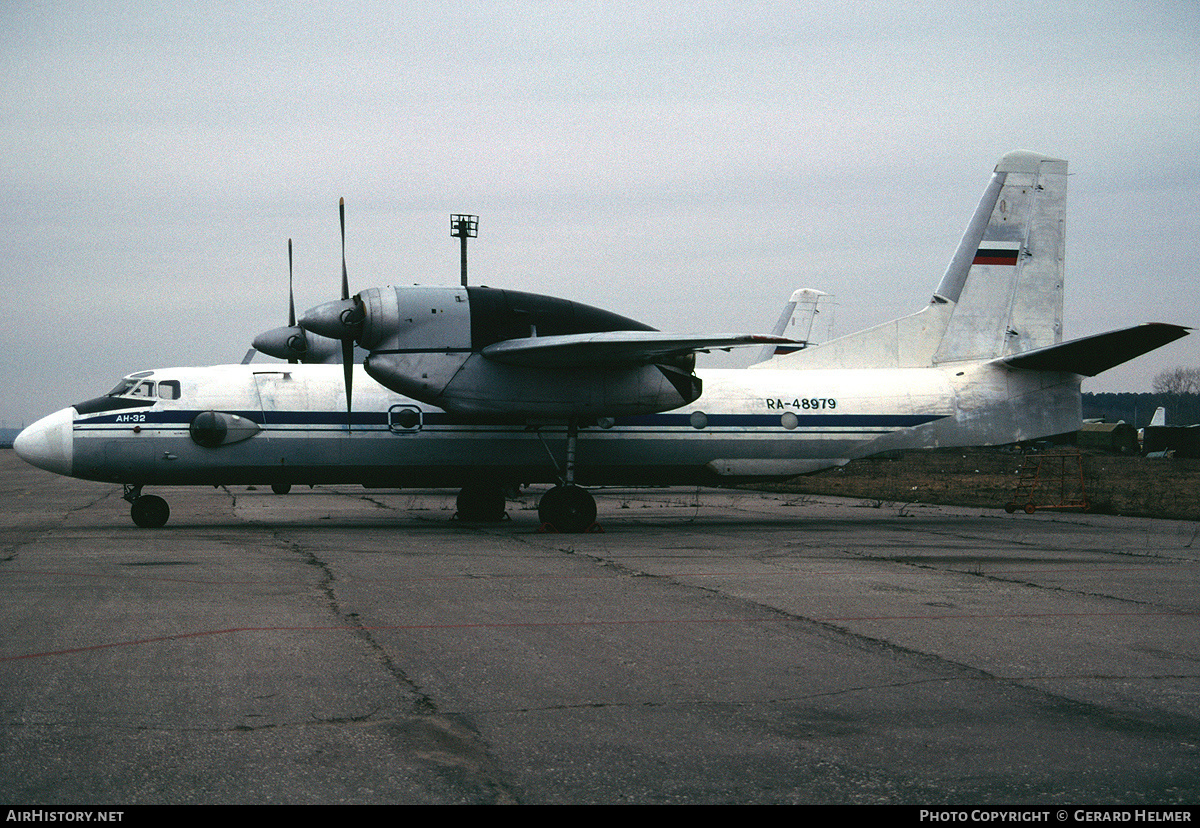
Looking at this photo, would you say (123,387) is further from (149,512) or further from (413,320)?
(413,320)

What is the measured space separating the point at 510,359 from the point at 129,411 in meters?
Result: 7.44

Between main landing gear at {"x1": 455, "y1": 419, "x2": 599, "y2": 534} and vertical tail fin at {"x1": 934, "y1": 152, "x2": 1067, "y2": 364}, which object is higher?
vertical tail fin at {"x1": 934, "y1": 152, "x2": 1067, "y2": 364}

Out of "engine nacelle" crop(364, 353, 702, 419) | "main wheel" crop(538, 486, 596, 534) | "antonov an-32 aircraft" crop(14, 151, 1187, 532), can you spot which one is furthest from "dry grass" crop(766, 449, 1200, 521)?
"main wheel" crop(538, 486, 596, 534)

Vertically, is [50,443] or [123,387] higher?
[123,387]

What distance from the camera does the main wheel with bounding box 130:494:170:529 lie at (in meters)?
19.5

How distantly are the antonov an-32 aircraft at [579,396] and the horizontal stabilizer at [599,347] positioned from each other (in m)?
0.05

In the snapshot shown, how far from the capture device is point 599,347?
18062 millimetres

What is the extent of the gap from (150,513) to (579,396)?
8563mm

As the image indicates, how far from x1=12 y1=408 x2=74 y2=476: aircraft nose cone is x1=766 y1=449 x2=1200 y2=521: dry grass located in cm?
1600

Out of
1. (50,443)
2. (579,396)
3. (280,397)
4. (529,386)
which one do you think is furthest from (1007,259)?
(50,443)

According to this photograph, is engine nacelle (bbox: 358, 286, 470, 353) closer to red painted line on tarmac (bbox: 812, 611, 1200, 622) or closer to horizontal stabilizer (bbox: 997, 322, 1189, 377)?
red painted line on tarmac (bbox: 812, 611, 1200, 622)

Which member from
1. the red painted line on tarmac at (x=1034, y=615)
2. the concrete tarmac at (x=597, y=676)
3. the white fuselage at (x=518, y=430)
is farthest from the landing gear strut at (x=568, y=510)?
the red painted line on tarmac at (x=1034, y=615)

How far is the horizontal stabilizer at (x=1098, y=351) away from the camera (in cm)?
1912

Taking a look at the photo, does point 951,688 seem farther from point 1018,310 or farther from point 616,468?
point 1018,310
